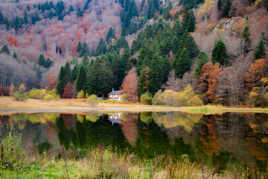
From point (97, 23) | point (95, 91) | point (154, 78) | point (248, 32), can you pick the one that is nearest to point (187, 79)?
point (154, 78)

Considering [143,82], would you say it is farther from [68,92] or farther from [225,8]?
[225,8]

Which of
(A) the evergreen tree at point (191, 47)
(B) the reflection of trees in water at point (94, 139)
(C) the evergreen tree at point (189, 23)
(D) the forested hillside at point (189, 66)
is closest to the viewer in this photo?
(B) the reflection of trees in water at point (94, 139)

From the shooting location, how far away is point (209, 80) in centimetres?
5300

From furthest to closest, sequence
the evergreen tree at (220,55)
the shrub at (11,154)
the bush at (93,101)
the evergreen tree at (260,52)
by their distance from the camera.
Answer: the bush at (93,101) → the evergreen tree at (220,55) → the evergreen tree at (260,52) → the shrub at (11,154)

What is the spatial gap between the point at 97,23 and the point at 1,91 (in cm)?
13984

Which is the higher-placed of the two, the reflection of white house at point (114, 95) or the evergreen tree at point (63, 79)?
the evergreen tree at point (63, 79)

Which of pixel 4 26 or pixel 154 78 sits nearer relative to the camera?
pixel 154 78

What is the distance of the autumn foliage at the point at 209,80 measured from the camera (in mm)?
51750

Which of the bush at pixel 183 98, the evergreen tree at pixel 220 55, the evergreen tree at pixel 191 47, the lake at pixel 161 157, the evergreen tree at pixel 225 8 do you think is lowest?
the bush at pixel 183 98

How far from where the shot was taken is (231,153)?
37.7 feet

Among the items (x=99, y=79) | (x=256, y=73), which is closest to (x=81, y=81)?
(x=99, y=79)

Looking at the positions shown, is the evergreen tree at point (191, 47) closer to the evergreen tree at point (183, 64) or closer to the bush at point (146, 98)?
the evergreen tree at point (183, 64)

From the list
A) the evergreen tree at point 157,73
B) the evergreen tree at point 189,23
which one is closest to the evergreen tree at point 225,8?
the evergreen tree at point 189,23

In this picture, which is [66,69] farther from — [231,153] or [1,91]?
[231,153]
